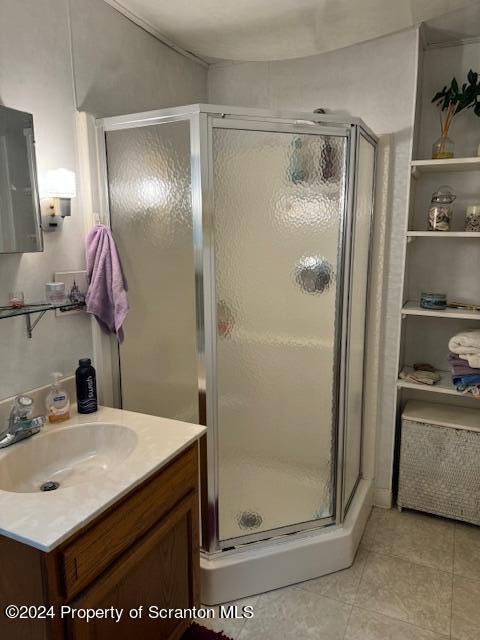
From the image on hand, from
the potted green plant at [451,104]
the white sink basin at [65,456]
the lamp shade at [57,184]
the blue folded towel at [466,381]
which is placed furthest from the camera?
the blue folded towel at [466,381]

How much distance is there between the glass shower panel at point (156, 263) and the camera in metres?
1.63

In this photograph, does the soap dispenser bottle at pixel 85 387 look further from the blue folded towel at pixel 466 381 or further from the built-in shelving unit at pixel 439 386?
the blue folded towel at pixel 466 381

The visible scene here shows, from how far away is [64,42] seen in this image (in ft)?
5.16

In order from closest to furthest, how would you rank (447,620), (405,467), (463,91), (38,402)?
(38,402), (447,620), (463,91), (405,467)

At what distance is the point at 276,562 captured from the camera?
1806mm

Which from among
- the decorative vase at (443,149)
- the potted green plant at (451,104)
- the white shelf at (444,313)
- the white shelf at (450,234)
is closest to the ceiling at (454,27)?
the potted green plant at (451,104)

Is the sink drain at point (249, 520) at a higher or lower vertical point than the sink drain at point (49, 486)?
lower

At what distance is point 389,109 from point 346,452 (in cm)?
162

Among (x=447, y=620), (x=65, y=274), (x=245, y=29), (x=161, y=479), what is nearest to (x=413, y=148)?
(x=245, y=29)

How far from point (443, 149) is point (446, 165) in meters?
0.09

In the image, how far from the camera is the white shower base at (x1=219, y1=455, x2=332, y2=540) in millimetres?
1802

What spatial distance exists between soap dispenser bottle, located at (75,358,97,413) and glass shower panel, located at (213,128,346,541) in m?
0.46

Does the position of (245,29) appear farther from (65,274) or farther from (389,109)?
(65,274)

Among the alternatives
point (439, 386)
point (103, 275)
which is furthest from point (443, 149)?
point (103, 275)
